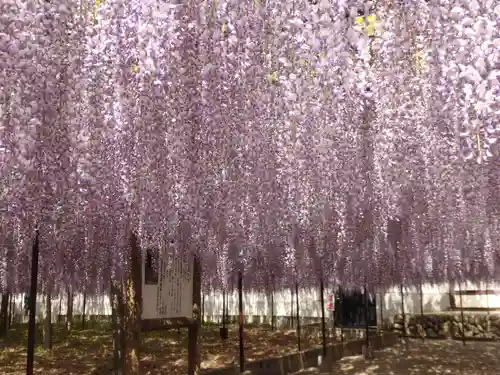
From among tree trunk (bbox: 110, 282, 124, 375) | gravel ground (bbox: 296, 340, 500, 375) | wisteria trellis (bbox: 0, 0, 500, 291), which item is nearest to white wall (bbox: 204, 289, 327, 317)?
gravel ground (bbox: 296, 340, 500, 375)

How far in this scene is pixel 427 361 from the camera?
13.0m

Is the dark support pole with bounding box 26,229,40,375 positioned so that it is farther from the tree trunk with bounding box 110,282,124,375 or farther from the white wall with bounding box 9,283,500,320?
the white wall with bounding box 9,283,500,320

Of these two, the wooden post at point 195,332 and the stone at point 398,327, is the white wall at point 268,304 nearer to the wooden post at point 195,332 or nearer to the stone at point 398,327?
the stone at point 398,327

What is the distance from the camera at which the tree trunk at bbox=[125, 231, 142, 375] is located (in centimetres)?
667

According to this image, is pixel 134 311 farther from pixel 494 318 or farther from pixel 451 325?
pixel 494 318

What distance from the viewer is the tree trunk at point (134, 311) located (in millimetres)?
6672

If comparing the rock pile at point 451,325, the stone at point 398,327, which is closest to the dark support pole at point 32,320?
the rock pile at point 451,325

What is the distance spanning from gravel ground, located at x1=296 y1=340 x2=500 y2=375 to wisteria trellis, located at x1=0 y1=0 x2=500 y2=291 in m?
Result: 5.61

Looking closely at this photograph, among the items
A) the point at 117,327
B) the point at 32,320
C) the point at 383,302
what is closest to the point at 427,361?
the point at 117,327

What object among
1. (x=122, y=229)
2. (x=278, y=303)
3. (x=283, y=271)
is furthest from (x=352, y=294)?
(x=122, y=229)

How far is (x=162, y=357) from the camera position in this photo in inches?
469

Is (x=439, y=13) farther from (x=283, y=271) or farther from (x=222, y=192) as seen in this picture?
(x=283, y=271)

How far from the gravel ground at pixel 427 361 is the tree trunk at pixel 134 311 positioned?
17.6ft

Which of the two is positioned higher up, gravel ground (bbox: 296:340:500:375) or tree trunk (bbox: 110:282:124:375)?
tree trunk (bbox: 110:282:124:375)
